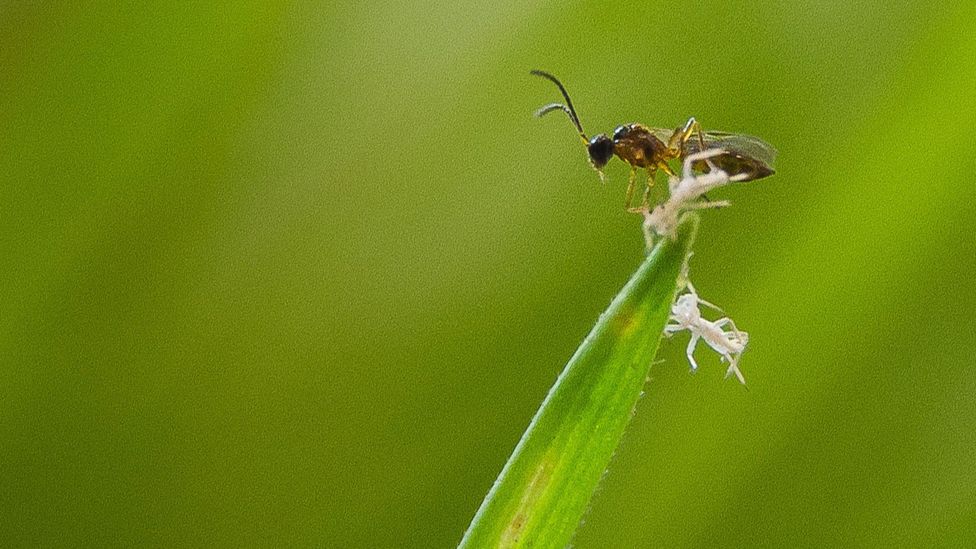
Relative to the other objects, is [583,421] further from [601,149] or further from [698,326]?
[601,149]

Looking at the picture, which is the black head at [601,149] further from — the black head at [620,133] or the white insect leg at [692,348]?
the white insect leg at [692,348]

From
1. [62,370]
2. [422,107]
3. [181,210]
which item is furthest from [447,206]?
[62,370]

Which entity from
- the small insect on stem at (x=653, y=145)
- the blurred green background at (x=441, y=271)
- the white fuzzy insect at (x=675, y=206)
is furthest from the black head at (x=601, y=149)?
the white fuzzy insect at (x=675, y=206)

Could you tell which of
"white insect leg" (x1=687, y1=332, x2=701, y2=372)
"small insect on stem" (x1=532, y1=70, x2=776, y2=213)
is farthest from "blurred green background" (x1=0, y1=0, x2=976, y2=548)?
"white insect leg" (x1=687, y1=332, x2=701, y2=372)

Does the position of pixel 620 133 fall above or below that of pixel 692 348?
above

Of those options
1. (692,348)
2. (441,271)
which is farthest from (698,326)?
(441,271)

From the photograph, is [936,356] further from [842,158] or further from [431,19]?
[431,19]
